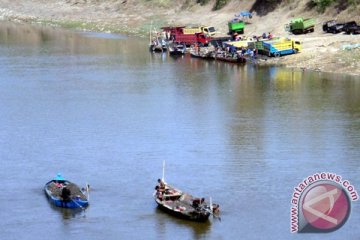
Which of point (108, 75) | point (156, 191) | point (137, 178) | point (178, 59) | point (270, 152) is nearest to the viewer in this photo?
point (156, 191)

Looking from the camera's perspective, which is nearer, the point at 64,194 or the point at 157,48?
the point at 64,194

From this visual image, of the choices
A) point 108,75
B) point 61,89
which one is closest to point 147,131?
point 61,89

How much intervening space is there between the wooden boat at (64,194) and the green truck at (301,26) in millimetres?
48488

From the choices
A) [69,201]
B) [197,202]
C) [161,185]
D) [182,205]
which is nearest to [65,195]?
[69,201]

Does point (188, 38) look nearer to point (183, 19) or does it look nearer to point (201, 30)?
point (201, 30)

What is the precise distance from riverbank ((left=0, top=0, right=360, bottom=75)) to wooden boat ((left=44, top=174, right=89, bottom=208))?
3565cm

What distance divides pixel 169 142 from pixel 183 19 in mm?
59085

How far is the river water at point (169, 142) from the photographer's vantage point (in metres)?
37.7

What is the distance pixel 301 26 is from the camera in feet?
282

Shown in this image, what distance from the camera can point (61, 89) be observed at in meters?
68.4

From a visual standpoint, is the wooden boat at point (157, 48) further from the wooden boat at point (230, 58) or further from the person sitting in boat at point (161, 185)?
the person sitting in boat at point (161, 185)

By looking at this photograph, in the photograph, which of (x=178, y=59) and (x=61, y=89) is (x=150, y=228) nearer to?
(x=61, y=89)

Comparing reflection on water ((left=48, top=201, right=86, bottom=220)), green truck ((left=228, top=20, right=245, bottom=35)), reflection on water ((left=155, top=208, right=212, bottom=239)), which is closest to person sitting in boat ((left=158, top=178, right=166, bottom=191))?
reflection on water ((left=155, top=208, right=212, bottom=239))

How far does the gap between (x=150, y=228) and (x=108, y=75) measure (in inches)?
1571
